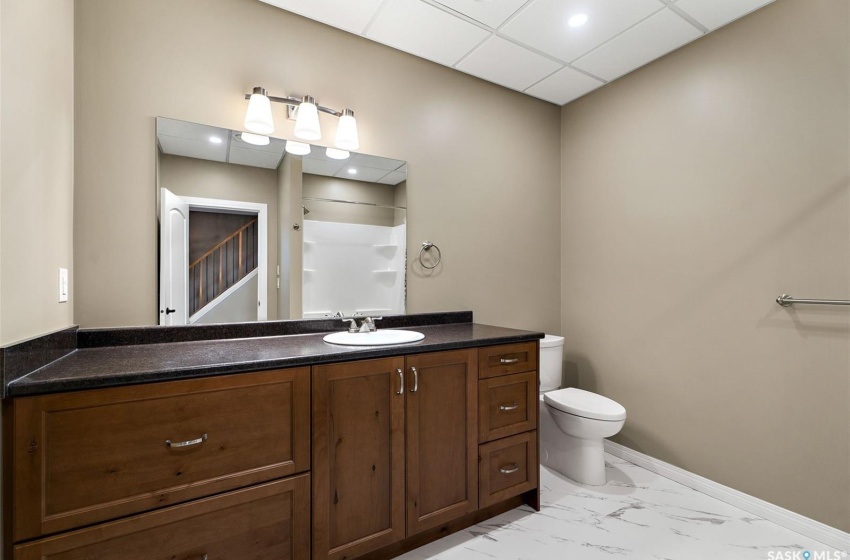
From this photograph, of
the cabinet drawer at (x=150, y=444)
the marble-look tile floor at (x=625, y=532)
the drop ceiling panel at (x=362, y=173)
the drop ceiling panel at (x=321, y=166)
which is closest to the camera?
the cabinet drawer at (x=150, y=444)

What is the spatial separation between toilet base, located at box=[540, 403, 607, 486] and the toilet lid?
0.55ft

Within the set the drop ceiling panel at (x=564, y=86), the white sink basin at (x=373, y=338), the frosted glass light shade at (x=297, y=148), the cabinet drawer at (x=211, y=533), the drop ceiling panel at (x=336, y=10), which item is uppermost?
the drop ceiling panel at (x=564, y=86)

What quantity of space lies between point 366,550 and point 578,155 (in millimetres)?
2734

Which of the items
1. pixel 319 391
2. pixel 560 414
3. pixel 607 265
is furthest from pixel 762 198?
pixel 319 391

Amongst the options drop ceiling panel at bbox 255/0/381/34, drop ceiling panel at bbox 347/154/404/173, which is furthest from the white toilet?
drop ceiling panel at bbox 255/0/381/34

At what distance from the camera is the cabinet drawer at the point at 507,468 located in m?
1.72

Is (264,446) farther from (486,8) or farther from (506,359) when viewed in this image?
(486,8)

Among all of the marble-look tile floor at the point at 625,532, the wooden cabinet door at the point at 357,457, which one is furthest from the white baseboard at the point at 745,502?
the wooden cabinet door at the point at 357,457

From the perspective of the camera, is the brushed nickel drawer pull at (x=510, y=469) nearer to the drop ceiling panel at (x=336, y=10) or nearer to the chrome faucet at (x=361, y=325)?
the chrome faucet at (x=361, y=325)

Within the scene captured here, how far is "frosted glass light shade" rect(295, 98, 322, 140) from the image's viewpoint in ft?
6.04

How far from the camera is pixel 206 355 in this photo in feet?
4.33

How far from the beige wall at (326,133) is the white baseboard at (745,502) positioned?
1.02 meters

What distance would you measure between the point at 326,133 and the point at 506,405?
1.66 m

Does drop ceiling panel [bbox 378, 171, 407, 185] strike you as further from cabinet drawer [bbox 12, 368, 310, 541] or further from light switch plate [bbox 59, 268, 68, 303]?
light switch plate [bbox 59, 268, 68, 303]
